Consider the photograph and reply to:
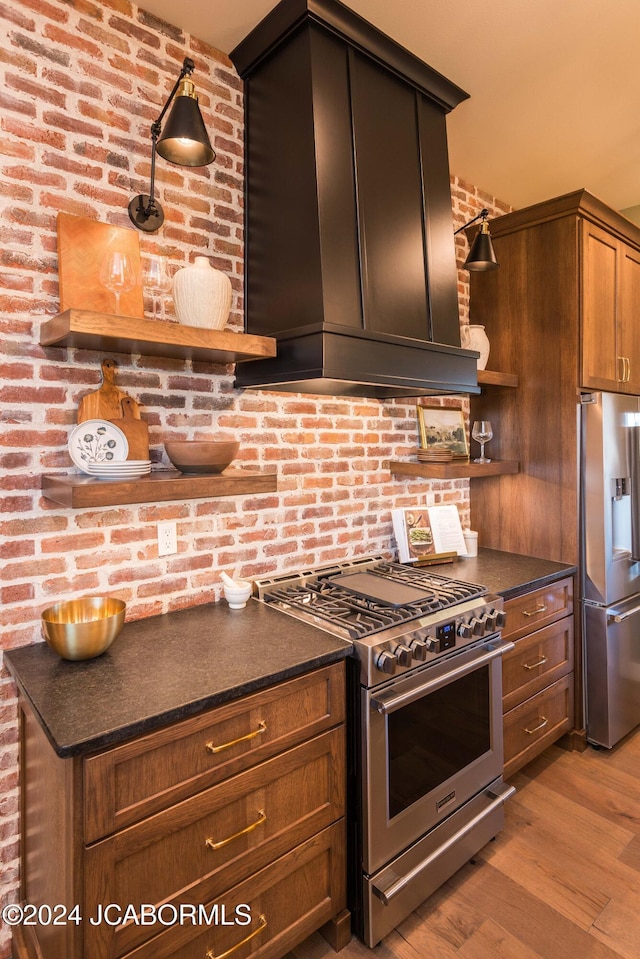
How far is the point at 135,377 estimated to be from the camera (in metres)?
1.79

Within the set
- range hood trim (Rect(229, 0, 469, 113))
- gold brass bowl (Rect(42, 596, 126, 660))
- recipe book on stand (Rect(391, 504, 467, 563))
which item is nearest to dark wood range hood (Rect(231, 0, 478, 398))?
range hood trim (Rect(229, 0, 469, 113))

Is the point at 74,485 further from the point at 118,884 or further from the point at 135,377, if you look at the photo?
the point at 118,884

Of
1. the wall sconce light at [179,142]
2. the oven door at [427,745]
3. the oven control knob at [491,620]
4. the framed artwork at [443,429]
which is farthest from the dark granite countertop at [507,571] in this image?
the wall sconce light at [179,142]

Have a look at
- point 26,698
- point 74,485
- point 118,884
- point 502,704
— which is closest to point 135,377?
point 74,485

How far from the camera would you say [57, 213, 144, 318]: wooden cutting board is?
1.58 meters

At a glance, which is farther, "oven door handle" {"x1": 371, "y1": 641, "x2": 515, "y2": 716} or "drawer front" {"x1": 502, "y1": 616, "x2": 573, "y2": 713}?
"drawer front" {"x1": 502, "y1": 616, "x2": 573, "y2": 713}

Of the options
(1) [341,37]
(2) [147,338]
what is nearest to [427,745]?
(2) [147,338]

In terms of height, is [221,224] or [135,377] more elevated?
[221,224]

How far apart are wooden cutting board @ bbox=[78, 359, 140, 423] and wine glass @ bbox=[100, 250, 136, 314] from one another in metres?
0.20

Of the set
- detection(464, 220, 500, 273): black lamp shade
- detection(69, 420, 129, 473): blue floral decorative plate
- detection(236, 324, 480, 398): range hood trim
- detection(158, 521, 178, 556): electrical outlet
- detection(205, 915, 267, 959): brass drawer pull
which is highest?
detection(464, 220, 500, 273): black lamp shade

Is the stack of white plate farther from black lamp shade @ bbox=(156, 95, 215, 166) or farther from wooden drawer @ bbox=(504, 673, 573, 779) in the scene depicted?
wooden drawer @ bbox=(504, 673, 573, 779)

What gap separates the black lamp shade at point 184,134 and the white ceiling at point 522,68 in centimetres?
55

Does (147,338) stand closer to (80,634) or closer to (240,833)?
(80,634)

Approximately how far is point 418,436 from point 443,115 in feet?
4.74
